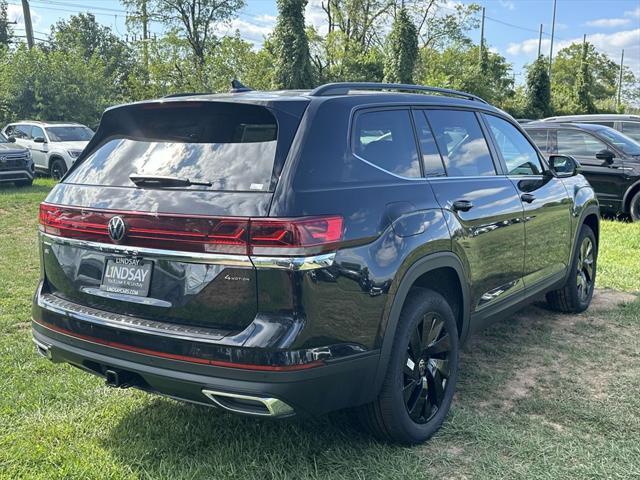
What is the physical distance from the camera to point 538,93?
36594mm

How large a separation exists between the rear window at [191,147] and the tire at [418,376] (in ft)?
3.42

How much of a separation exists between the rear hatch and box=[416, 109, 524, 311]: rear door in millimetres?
1099

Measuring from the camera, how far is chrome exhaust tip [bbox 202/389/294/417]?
2.49 m

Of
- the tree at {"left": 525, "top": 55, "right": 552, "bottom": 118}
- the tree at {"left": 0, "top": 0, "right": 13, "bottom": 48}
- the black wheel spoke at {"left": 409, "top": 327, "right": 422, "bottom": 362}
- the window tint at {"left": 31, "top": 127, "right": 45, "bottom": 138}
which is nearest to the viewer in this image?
the black wheel spoke at {"left": 409, "top": 327, "right": 422, "bottom": 362}

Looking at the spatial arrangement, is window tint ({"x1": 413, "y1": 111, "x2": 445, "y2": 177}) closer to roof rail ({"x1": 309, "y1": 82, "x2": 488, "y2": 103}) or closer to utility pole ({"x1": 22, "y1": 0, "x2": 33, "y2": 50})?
roof rail ({"x1": 309, "y1": 82, "x2": 488, "y2": 103})

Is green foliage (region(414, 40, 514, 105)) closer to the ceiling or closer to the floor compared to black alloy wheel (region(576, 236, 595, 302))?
closer to the ceiling

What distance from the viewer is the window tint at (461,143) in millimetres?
3666

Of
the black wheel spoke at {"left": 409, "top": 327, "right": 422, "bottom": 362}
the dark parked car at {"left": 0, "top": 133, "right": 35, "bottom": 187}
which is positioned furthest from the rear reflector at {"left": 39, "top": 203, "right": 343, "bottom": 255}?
the dark parked car at {"left": 0, "top": 133, "right": 35, "bottom": 187}

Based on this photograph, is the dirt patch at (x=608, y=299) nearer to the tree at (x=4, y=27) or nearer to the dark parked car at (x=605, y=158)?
the dark parked car at (x=605, y=158)

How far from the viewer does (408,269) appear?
2.93 meters

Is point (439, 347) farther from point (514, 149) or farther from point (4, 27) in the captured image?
point (4, 27)

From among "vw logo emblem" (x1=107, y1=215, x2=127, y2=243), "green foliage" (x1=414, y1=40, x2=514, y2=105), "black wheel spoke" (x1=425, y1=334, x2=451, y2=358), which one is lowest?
"black wheel spoke" (x1=425, y1=334, x2=451, y2=358)

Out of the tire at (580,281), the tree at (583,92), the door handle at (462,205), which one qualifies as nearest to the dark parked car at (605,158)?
the tire at (580,281)

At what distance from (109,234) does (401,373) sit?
1.50 metres
